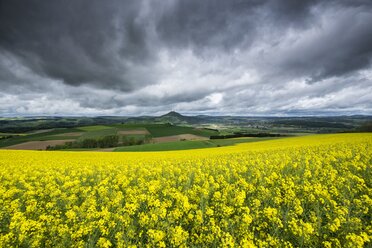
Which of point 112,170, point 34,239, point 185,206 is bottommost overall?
point 112,170

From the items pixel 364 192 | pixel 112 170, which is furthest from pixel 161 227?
pixel 112 170

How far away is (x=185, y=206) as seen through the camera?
4.89m

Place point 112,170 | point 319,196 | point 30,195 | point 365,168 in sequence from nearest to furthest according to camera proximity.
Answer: point 319,196
point 30,195
point 365,168
point 112,170

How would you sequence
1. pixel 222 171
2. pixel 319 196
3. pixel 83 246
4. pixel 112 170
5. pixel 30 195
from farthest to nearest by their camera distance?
pixel 112 170, pixel 222 171, pixel 30 195, pixel 319 196, pixel 83 246

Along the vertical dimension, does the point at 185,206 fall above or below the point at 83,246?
above

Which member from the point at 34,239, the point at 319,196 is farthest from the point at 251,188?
the point at 34,239

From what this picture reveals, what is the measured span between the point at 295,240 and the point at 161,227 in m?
3.30

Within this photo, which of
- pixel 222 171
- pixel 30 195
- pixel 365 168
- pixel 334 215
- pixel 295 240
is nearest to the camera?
pixel 295 240

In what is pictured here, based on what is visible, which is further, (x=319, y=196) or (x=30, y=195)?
(x=30, y=195)

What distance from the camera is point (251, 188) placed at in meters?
6.44

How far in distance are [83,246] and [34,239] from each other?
1.20 meters

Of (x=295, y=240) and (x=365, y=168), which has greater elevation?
(x=365, y=168)

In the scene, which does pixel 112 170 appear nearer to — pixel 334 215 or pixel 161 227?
pixel 161 227

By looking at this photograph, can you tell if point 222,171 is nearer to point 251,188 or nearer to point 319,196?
point 251,188
